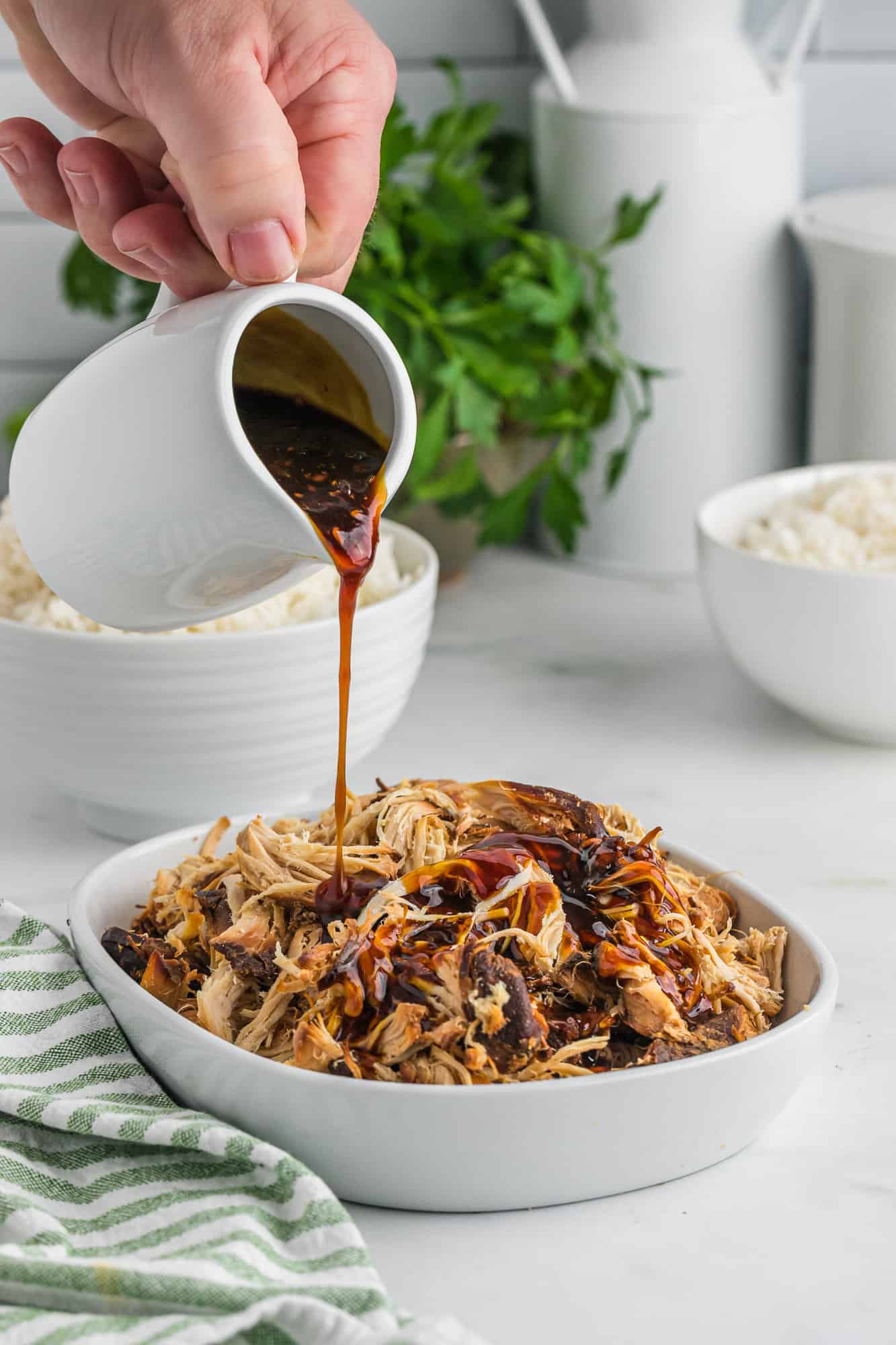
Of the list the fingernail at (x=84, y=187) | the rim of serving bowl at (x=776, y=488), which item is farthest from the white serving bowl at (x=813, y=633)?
the fingernail at (x=84, y=187)

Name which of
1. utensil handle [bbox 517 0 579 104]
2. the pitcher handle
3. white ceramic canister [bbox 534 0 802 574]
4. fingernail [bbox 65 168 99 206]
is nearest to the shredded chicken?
the pitcher handle

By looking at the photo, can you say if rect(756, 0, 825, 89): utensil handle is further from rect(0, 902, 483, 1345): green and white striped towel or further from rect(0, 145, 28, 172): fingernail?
rect(0, 902, 483, 1345): green and white striped towel

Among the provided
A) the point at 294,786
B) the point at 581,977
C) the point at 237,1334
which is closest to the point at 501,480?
the point at 294,786

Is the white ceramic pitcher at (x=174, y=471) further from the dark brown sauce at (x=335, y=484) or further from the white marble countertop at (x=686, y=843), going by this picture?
the white marble countertop at (x=686, y=843)

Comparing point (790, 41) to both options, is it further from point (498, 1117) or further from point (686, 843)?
point (498, 1117)

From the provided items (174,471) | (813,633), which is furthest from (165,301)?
(813,633)

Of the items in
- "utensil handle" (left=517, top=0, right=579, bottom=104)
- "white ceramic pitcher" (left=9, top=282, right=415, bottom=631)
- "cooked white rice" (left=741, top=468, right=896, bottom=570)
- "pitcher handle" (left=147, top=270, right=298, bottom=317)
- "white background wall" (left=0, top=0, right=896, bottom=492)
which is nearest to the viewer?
"white ceramic pitcher" (left=9, top=282, right=415, bottom=631)
